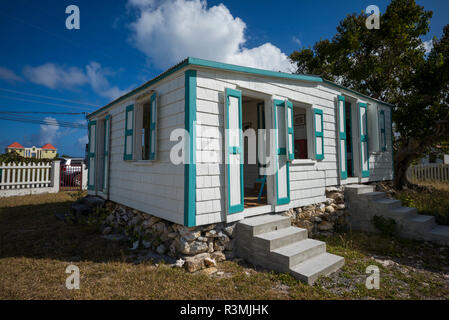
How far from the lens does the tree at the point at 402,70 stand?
7.60 metres

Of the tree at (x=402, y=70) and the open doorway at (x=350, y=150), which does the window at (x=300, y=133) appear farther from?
the tree at (x=402, y=70)

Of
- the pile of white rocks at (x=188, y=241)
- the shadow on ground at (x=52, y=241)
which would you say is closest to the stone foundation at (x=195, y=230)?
the pile of white rocks at (x=188, y=241)

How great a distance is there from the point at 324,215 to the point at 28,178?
12121 millimetres

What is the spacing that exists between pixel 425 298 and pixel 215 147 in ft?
10.6

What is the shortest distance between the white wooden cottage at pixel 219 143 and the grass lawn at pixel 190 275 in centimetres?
83

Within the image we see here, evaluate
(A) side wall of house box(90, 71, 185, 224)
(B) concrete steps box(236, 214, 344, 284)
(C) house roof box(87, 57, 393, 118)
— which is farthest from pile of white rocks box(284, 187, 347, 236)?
(C) house roof box(87, 57, 393, 118)

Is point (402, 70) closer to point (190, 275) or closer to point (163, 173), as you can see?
point (163, 173)

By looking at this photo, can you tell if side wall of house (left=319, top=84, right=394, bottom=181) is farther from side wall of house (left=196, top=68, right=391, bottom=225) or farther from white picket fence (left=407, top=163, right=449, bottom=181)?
white picket fence (left=407, top=163, right=449, bottom=181)

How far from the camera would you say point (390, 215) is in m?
5.23

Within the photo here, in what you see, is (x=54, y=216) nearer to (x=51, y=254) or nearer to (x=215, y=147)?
(x=51, y=254)

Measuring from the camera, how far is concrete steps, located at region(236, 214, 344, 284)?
10.6ft

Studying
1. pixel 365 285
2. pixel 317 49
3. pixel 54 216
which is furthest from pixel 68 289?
pixel 317 49

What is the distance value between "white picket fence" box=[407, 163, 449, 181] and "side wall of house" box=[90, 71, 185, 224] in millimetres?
14651

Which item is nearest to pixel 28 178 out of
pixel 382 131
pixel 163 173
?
pixel 163 173
